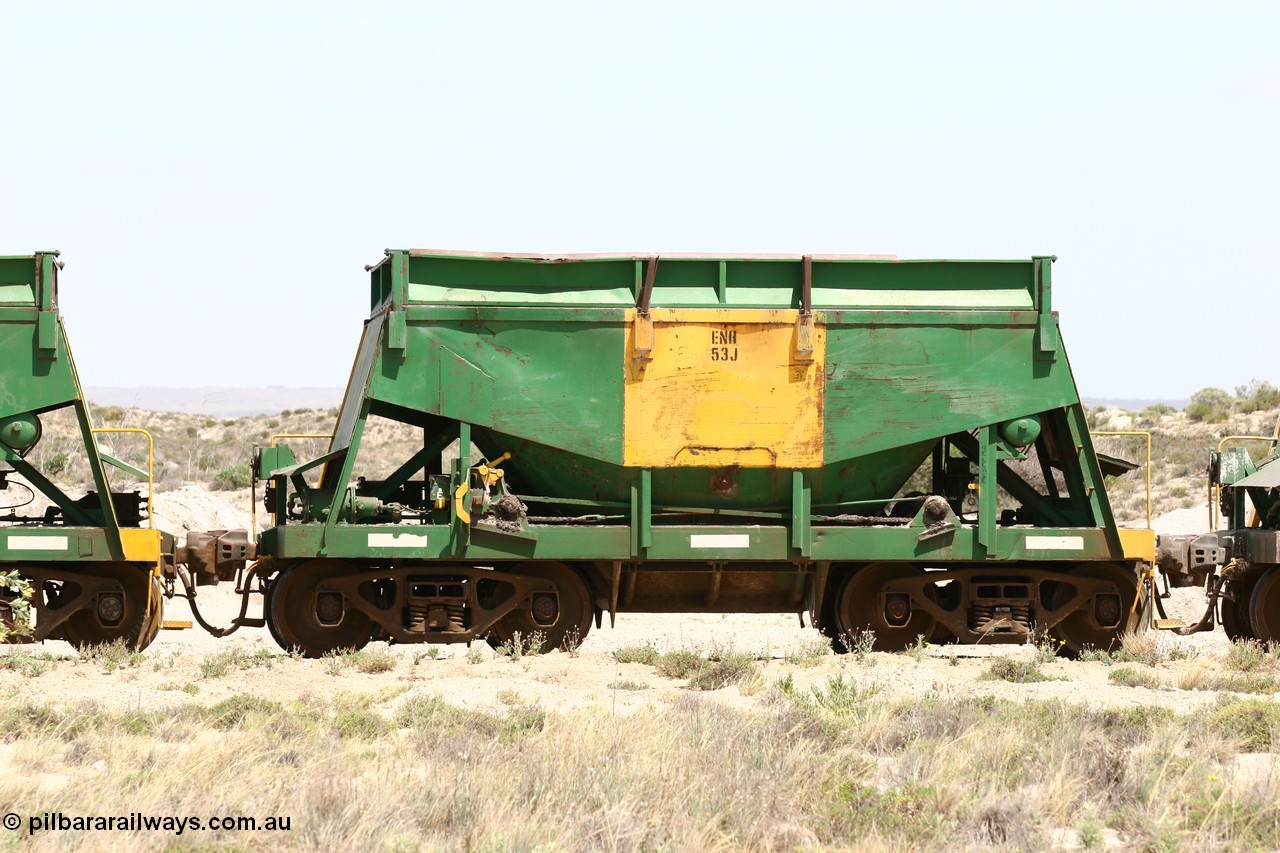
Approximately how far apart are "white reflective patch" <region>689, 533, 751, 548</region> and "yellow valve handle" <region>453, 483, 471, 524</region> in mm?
1862

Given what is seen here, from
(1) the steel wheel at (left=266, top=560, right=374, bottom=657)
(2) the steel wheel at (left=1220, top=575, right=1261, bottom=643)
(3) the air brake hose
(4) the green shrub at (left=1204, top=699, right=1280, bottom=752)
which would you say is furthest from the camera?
→ (2) the steel wheel at (left=1220, top=575, right=1261, bottom=643)

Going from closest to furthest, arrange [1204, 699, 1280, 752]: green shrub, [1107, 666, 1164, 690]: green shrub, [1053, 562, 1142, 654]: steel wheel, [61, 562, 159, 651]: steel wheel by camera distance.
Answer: [1204, 699, 1280, 752]: green shrub
[1107, 666, 1164, 690]: green shrub
[61, 562, 159, 651]: steel wheel
[1053, 562, 1142, 654]: steel wheel

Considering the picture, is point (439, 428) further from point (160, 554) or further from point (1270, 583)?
point (1270, 583)

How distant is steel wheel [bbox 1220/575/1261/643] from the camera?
15195 mm

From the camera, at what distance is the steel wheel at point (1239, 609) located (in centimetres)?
1520

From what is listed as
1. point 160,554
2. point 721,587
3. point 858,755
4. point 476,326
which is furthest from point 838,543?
point 160,554

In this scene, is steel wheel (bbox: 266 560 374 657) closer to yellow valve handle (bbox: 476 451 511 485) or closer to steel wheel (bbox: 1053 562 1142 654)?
yellow valve handle (bbox: 476 451 511 485)

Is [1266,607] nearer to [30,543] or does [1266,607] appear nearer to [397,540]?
[397,540]

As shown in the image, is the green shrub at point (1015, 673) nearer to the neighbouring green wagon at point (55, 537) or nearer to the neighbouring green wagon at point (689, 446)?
the neighbouring green wagon at point (689, 446)

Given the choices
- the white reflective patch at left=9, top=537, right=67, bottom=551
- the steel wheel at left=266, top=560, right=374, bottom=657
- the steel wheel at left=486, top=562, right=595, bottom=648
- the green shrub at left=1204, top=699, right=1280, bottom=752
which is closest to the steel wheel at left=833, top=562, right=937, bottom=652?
the steel wheel at left=486, top=562, right=595, bottom=648

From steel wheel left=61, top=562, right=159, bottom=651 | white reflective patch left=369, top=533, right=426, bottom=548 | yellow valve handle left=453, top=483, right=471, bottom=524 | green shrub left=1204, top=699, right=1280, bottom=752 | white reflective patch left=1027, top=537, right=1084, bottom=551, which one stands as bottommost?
green shrub left=1204, top=699, right=1280, bottom=752

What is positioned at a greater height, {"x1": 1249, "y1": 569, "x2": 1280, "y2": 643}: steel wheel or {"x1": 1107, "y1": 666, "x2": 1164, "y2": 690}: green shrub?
{"x1": 1249, "y1": 569, "x2": 1280, "y2": 643}: steel wheel

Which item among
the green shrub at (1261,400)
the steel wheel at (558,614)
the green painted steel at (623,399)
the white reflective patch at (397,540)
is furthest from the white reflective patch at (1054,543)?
the green shrub at (1261,400)

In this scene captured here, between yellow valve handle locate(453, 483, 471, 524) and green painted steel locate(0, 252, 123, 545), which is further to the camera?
yellow valve handle locate(453, 483, 471, 524)
